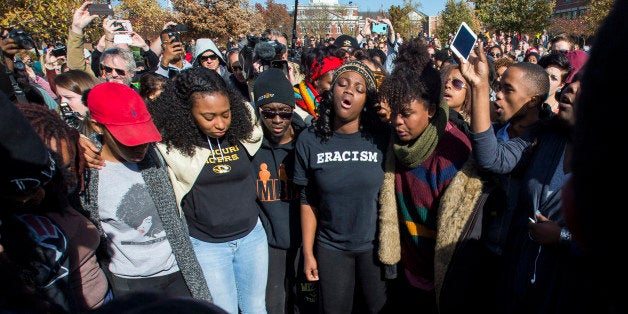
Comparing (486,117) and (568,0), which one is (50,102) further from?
(568,0)

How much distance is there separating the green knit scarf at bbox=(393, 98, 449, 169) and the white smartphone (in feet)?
1.42

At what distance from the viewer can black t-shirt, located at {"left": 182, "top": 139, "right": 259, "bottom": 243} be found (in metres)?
2.51

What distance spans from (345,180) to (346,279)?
70 centimetres

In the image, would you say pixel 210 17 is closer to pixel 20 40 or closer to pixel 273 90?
pixel 20 40

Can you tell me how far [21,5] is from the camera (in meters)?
13.2

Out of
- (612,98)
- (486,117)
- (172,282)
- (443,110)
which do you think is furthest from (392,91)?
(612,98)

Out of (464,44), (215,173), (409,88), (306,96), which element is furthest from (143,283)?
(306,96)

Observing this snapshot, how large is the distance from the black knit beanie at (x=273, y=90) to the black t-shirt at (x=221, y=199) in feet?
1.31

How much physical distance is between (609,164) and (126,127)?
2.08 metres

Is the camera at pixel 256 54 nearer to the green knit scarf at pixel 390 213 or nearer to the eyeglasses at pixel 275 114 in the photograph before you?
the eyeglasses at pixel 275 114

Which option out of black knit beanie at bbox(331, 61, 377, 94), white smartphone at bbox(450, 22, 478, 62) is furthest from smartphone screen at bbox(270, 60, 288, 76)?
white smartphone at bbox(450, 22, 478, 62)

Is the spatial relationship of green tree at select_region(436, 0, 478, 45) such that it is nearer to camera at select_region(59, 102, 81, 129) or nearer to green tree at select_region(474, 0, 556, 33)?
green tree at select_region(474, 0, 556, 33)

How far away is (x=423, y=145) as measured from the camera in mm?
2268

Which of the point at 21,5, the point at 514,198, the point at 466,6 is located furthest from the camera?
the point at 466,6
